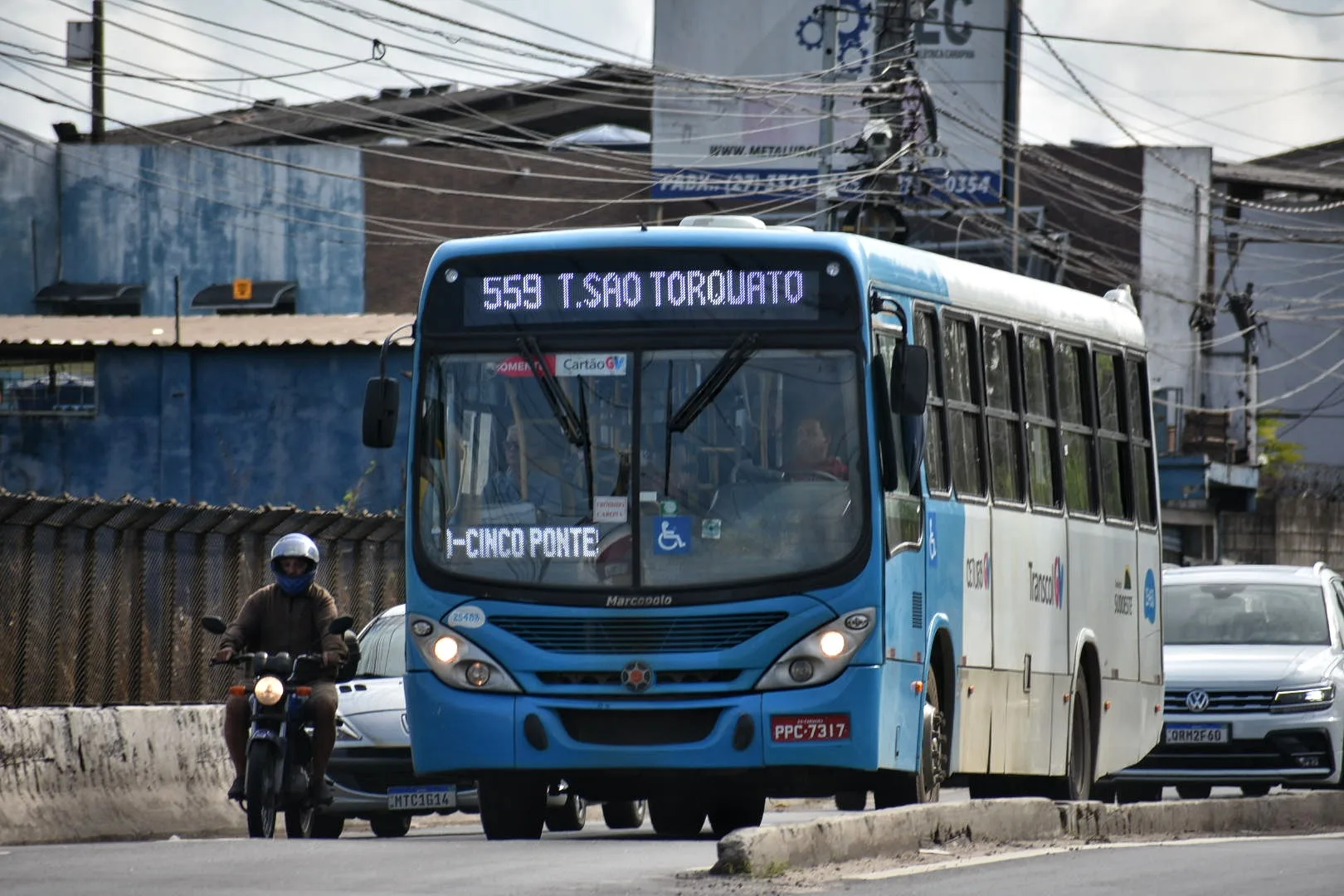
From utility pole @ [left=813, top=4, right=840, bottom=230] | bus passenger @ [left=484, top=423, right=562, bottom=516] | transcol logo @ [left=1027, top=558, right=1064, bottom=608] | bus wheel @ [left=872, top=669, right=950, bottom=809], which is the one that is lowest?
bus wheel @ [left=872, top=669, right=950, bottom=809]

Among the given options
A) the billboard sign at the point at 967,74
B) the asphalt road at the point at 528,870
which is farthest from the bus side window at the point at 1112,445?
the billboard sign at the point at 967,74

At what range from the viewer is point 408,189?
48.8 m

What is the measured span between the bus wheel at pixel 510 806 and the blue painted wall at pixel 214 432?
22.7 meters

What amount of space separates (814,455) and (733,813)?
244 centimetres

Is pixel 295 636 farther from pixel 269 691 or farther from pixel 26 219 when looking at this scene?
pixel 26 219

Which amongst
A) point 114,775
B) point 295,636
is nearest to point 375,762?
point 114,775

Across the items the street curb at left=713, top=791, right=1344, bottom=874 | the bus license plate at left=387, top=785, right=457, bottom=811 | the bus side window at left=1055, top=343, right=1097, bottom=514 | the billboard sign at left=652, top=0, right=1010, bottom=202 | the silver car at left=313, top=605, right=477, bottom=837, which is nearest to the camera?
the street curb at left=713, top=791, right=1344, bottom=874

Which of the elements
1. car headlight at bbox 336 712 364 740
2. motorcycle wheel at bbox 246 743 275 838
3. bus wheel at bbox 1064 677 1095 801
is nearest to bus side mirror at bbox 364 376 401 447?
motorcycle wheel at bbox 246 743 275 838

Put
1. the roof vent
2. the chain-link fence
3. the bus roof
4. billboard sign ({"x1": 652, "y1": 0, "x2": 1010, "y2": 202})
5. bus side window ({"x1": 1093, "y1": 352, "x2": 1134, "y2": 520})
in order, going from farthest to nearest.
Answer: billboard sign ({"x1": 652, "y1": 0, "x2": 1010, "y2": 202}), the chain-link fence, bus side window ({"x1": 1093, "y1": 352, "x2": 1134, "y2": 520}), the roof vent, the bus roof

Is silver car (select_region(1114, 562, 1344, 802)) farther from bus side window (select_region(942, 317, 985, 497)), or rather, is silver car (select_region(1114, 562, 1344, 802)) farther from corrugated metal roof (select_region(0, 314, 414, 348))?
corrugated metal roof (select_region(0, 314, 414, 348))

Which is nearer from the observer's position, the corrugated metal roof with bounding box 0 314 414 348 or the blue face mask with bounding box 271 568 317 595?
the blue face mask with bounding box 271 568 317 595

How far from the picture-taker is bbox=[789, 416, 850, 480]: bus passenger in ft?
38.7

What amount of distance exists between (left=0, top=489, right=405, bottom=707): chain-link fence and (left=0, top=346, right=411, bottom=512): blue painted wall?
14962 millimetres

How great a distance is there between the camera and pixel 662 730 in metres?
11.6
